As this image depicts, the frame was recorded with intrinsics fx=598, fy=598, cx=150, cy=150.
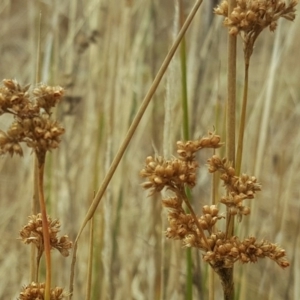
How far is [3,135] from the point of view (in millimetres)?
399

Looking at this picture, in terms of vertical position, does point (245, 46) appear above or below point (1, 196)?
below

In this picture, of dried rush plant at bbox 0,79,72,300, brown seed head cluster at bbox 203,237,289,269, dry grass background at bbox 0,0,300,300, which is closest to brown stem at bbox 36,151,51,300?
dried rush plant at bbox 0,79,72,300

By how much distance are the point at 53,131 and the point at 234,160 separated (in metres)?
0.16

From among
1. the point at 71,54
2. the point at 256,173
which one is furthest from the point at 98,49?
the point at 256,173

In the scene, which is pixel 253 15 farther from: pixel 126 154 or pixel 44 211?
pixel 126 154

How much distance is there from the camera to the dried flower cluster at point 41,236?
0.46m

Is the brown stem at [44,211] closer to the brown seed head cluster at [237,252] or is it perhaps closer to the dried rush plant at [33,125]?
the dried rush plant at [33,125]

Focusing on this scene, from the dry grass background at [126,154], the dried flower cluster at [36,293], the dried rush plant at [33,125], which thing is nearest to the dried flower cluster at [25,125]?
the dried rush plant at [33,125]

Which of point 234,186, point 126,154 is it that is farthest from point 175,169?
point 126,154

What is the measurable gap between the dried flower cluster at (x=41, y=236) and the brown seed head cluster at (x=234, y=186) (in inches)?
5.0

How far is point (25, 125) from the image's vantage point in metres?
0.40

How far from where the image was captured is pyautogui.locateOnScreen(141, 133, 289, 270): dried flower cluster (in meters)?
0.43

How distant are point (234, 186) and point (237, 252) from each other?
51 millimetres

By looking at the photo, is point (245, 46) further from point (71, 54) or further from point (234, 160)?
point (71, 54)
